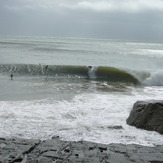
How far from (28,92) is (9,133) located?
844 cm

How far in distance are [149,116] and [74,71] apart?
21.1m

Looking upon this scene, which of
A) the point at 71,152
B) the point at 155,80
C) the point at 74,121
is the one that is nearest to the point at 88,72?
the point at 155,80

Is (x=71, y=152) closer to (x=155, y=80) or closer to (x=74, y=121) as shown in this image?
(x=74, y=121)

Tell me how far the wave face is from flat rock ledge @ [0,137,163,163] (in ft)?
66.6

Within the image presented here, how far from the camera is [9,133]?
30.2ft

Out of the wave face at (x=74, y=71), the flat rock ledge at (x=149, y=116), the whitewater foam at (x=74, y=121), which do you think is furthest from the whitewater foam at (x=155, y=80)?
the flat rock ledge at (x=149, y=116)

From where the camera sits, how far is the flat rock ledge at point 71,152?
675 cm

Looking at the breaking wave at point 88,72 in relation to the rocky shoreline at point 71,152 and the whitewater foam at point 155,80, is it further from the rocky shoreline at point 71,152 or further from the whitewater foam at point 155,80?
the rocky shoreline at point 71,152

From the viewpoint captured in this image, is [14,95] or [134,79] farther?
[134,79]

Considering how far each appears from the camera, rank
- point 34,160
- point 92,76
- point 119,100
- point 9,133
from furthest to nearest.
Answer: point 92,76 → point 119,100 → point 9,133 → point 34,160

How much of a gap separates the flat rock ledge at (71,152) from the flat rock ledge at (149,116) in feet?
7.10

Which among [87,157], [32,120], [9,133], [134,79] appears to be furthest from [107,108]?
[134,79]

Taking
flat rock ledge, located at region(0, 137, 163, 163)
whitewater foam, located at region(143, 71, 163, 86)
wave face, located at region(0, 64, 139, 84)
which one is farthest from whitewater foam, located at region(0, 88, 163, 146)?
wave face, located at region(0, 64, 139, 84)

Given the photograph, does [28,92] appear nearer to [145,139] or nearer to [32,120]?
[32,120]
